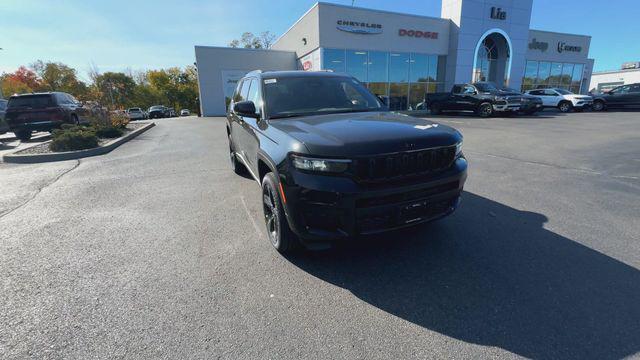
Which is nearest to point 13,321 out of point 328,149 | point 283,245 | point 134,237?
point 134,237

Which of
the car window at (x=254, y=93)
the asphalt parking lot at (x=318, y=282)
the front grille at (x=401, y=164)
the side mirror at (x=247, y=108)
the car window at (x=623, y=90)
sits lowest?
the asphalt parking lot at (x=318, y=282)

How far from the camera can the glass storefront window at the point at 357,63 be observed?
2269 cm

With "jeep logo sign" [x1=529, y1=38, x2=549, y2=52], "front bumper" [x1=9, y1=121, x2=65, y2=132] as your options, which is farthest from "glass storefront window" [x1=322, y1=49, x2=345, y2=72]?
"jeep logo sign" [x1=529, y1=38, x2=549, y2=52]

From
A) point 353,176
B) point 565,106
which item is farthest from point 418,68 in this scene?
point 353,176

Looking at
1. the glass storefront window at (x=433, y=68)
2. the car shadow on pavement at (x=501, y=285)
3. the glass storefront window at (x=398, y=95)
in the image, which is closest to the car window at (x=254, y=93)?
the car shadow on pavement at (x=501, y=285)

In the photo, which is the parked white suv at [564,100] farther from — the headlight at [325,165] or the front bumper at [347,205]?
the headlight at [325,165]

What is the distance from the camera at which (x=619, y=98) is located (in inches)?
835

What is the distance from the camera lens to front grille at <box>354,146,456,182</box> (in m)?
2.47

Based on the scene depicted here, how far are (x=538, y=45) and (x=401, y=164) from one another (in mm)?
37306

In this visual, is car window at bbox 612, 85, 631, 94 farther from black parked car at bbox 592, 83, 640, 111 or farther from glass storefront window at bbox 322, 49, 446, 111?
glass storefront window at bbox 322, 49, 446, 111

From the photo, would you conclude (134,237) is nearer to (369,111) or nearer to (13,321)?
(13,321)

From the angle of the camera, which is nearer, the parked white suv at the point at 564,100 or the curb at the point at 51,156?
the curb at the point at 51,156

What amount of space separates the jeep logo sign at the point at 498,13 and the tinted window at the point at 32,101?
29934mm

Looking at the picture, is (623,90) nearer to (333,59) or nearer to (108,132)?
(333,59)
